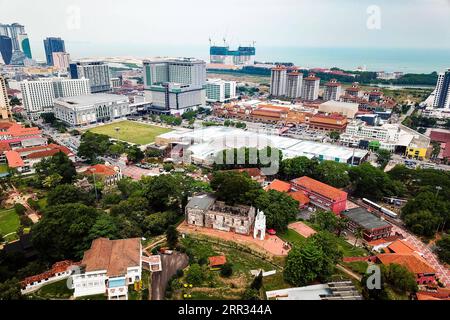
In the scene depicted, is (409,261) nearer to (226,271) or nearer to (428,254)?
(428,254)

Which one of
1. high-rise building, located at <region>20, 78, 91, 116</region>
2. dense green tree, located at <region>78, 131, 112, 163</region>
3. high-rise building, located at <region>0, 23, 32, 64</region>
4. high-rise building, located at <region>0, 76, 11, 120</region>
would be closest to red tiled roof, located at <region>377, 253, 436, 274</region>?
dense green tree, located at <region>78, 131, 112, 163</region>

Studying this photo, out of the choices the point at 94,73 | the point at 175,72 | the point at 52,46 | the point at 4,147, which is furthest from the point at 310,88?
the point at 52,46

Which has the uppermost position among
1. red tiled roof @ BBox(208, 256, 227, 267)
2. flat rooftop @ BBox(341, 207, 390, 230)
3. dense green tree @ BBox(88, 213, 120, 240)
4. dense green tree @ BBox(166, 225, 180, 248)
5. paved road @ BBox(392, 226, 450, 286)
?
dense green tree @ BBox(88, 213, 120, 240)

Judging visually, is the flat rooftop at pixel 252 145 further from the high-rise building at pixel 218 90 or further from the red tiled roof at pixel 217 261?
the high-rise building at pixel 218 90

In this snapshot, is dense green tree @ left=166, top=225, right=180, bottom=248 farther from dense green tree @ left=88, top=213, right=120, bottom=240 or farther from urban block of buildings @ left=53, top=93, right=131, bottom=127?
urban block of buildings @ left=53, top=93, right=131, bottom=127

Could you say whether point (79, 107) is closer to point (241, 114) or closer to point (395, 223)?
point (241, 114)

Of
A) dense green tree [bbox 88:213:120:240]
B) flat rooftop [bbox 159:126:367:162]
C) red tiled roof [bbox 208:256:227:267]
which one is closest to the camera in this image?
red tiled roof [bbox 208:256:227:267]

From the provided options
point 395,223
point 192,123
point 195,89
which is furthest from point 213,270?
point 195,89
